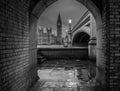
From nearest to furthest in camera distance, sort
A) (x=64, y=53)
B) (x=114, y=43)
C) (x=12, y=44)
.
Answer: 1. (x=12, y=44)
2. (x=114, y=43)
3. (x=64, y=53)

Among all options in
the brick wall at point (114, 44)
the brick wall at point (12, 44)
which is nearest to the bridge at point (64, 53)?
the brick wall at point (12, 44)

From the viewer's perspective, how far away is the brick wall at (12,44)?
3.02 meters

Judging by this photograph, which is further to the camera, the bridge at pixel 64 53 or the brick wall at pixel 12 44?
the bridge at pixel 64 53

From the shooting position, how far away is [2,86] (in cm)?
293

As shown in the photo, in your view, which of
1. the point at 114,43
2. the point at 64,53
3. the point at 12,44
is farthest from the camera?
the point at 64,53

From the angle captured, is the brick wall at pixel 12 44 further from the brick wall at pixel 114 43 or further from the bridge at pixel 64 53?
the bridge at pixel 64 53

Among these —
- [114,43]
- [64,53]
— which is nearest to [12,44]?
[114,43]

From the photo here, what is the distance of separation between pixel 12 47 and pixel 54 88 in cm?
265

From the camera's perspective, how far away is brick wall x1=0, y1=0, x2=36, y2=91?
302 centimetres

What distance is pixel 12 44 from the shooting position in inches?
140

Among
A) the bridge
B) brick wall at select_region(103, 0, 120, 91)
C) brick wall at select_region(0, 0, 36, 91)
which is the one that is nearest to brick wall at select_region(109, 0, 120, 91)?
brick wall at select_region(103, 0, 120, 91)

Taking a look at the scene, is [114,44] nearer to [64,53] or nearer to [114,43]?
Result: [114,43]

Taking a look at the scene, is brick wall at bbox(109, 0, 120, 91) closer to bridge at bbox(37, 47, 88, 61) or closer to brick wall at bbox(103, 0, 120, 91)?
brick wall at bbox(103, 0, 120, 91)

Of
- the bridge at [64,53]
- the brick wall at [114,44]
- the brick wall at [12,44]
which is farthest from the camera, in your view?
the bridge at [64,53]
